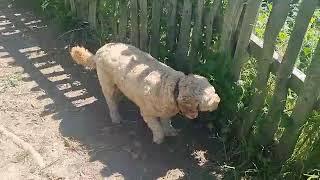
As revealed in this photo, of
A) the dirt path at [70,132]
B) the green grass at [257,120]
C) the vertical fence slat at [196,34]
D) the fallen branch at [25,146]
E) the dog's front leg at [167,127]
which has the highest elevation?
the vertical fence slat at [196,34]

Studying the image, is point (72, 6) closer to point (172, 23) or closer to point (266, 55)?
point (172, 23)

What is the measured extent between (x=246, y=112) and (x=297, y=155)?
2.06ft

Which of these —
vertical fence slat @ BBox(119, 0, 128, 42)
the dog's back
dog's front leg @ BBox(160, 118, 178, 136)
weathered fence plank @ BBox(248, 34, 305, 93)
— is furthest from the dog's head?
vertical fence slat @ BBox(119, 0, 128, 42)

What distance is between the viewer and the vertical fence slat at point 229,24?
378 centimetres

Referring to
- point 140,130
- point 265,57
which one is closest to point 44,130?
point 140,130

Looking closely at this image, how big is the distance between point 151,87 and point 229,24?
3.05ft

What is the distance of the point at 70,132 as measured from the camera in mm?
4492

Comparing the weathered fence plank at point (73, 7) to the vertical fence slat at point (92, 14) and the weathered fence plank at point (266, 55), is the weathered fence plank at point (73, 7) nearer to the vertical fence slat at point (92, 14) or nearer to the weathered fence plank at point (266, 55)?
the vertical fence slat at point (92, 14)

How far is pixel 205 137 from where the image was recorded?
443cm

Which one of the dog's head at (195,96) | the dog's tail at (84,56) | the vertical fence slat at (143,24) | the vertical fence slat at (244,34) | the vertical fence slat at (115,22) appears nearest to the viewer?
the dog's head at (195,96)

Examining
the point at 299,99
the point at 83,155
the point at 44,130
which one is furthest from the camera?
the point at 44,130

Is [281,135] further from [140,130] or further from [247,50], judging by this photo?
[140,130]

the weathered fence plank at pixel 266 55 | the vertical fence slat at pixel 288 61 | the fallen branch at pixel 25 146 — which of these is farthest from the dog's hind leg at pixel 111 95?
the vertical fence slat at pixel 288 61

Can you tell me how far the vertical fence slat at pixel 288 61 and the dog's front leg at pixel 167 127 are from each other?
1027 millimetres
